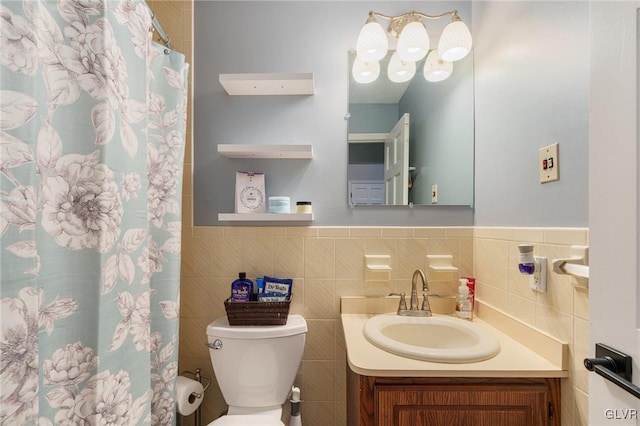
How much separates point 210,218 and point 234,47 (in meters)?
0.85

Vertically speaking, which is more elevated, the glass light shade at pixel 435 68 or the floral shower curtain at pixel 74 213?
the glass light shade at pixel 435 68

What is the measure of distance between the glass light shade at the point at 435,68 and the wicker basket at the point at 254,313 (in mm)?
1265

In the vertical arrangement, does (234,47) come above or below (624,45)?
above

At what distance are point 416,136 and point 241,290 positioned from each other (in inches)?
42.5

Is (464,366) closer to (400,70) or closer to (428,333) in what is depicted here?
(428,333)

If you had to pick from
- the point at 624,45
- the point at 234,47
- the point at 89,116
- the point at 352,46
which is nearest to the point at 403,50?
the point at 352,46

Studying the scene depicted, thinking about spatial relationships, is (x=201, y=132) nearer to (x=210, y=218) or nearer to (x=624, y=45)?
(x=210, y=218)

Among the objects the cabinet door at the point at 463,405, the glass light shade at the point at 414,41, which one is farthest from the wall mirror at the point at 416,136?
the cabinet door at the point at 463,405

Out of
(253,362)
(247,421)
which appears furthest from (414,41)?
(247,421)

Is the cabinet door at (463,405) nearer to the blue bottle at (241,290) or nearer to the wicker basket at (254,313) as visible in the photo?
the wicker basket at (254,313)

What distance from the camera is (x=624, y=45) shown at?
0.54m

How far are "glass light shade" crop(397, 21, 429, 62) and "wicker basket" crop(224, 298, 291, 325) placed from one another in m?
1.24

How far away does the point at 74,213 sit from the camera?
2.51ft

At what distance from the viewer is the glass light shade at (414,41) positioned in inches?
52.1
